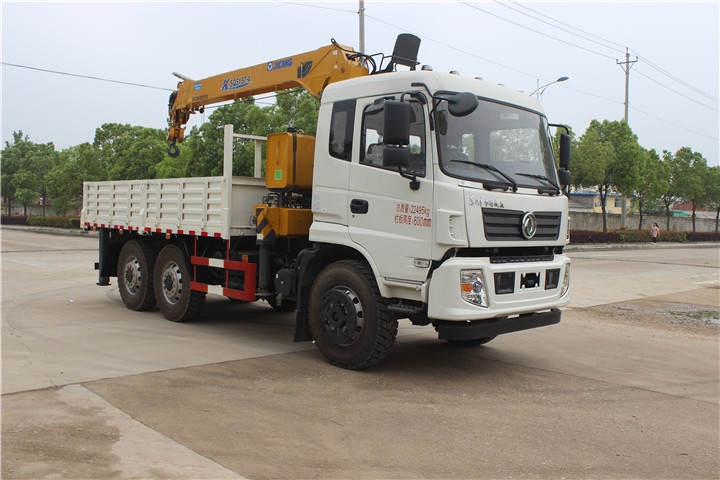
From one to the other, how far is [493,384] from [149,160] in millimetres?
38328

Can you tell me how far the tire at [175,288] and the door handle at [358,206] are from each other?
3460mm

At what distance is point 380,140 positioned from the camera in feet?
21.4

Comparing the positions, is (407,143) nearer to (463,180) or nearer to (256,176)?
(463,180)

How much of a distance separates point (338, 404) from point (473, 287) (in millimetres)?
1664

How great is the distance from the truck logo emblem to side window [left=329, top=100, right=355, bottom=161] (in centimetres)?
198

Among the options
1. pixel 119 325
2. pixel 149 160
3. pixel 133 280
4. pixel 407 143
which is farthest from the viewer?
pixel 149 160

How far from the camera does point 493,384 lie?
6.38 metres

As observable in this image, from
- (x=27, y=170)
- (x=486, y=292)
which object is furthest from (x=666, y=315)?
(x=27, y=170)

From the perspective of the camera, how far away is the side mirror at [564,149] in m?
7.68

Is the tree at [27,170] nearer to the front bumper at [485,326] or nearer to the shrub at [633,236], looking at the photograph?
the shrub at [633,236]

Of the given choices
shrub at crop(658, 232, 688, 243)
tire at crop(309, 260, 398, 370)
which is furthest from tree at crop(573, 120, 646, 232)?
tire at crop(309, 260, 398, 370)

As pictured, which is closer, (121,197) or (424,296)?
(424,296)

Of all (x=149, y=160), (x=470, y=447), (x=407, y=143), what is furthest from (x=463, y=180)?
(x=149, y=160)

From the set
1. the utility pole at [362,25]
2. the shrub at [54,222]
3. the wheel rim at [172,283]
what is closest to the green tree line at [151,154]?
the shrub at [54,222]
